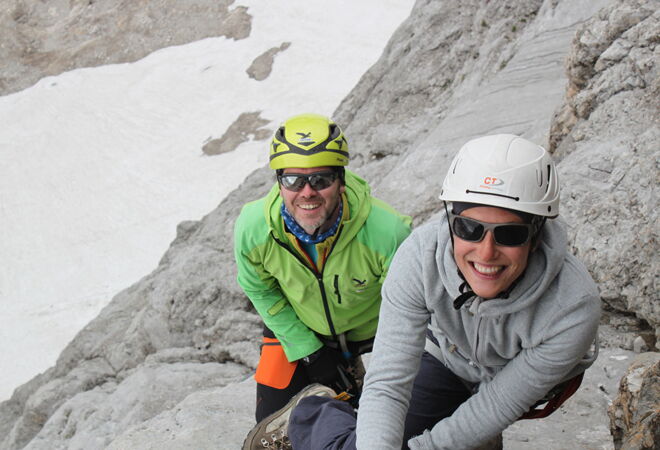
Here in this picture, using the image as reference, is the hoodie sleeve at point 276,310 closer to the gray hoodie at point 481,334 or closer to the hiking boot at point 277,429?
the hiking boot at point 277,429

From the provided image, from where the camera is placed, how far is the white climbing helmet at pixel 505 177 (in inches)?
153

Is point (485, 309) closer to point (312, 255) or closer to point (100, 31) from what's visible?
point (312, 255)

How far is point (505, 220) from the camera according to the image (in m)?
3.92

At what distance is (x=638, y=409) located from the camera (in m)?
4.51

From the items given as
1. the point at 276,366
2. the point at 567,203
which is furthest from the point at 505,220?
the point at 567,203

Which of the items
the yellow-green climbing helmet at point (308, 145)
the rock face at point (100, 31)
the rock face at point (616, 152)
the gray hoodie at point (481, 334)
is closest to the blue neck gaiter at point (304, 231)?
the yellow-green climbing helmet at point (308, 145)

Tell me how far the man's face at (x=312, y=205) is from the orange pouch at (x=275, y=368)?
5.36 feet

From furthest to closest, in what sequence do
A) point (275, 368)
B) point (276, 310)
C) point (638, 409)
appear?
point (275, 368)
point (276, 310)
point (638, 409)

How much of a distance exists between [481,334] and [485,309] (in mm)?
342

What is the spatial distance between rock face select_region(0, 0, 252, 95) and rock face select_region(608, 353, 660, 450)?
2433 inches

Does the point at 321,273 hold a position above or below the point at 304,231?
below

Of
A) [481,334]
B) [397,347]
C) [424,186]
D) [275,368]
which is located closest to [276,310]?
[275,368]

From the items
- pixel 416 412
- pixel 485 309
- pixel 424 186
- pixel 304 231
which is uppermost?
pixel 485 309

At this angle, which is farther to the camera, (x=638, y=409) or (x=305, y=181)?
(x=305, y=181)
